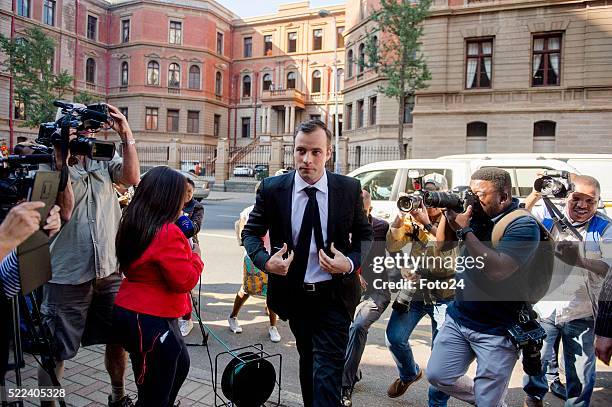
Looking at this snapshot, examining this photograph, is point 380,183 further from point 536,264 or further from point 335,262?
point 335,262

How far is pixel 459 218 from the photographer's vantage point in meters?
3.02

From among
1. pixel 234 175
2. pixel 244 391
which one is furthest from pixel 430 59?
pixel 244 391

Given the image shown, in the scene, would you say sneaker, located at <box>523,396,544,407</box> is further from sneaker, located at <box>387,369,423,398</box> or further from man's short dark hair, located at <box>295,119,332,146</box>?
man's short dark hair, located at <box>295,119,332,146</box>

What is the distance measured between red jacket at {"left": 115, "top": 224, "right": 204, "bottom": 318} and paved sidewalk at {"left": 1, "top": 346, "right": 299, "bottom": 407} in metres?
1.24

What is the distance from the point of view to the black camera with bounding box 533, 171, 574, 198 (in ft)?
11.9

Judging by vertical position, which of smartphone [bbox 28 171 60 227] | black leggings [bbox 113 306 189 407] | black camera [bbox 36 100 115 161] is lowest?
black leggings [bbox 113 306 189 407]

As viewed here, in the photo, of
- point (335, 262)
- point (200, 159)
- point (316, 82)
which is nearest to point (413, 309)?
point (335, 262)

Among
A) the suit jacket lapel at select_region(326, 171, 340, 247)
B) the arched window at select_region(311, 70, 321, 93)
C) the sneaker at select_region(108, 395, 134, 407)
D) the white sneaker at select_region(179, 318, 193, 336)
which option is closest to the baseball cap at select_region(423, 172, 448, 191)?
the suit jacket lapel at select_region(326, 171, 340, 247)

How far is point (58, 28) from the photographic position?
Result: 141 ft

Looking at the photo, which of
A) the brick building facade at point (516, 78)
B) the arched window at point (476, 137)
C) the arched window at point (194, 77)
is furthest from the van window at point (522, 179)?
the arched window at point (194, 77)

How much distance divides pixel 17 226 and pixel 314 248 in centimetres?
167

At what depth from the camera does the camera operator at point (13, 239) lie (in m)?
1.92

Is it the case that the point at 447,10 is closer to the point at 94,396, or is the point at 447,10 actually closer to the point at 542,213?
the point at 542,213

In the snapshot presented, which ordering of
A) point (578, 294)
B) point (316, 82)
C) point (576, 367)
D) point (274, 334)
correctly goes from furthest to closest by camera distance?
point (316, 82)
point (274, 334)
point (578, 294)
point (576, 367)
